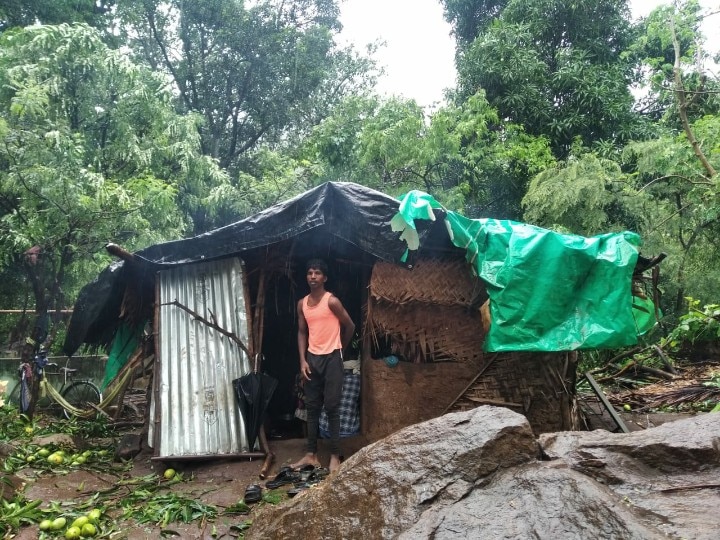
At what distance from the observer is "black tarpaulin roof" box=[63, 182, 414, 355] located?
16.9ft

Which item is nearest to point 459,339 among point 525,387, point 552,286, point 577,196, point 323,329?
point 525,387

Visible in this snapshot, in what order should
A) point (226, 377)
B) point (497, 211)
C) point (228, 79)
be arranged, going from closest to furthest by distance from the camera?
point (226, 377)
point (497, 211)
point (228, 79)

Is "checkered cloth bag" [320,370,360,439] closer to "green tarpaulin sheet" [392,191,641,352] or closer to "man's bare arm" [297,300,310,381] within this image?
"man's bare arm" [297,300,310,381]

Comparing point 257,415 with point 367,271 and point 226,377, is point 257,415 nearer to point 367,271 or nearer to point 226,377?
point 226,377

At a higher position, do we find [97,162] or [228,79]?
[228,79]

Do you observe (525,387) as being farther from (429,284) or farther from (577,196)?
(577,196)

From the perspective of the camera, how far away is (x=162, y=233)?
11000 millimetres

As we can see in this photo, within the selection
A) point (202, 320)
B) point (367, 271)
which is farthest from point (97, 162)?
point (367, 271)

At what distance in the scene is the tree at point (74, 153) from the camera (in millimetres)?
8742

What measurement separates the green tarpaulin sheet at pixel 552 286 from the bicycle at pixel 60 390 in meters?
5.71

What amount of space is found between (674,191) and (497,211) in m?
4.96

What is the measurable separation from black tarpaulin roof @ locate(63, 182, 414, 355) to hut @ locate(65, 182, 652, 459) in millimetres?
12

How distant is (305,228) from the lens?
5.38 m

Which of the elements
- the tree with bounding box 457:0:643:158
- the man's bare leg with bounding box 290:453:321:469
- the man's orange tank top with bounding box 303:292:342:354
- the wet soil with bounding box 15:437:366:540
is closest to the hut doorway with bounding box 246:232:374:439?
the man's orange tank top with bounding box 303:292:342:354
